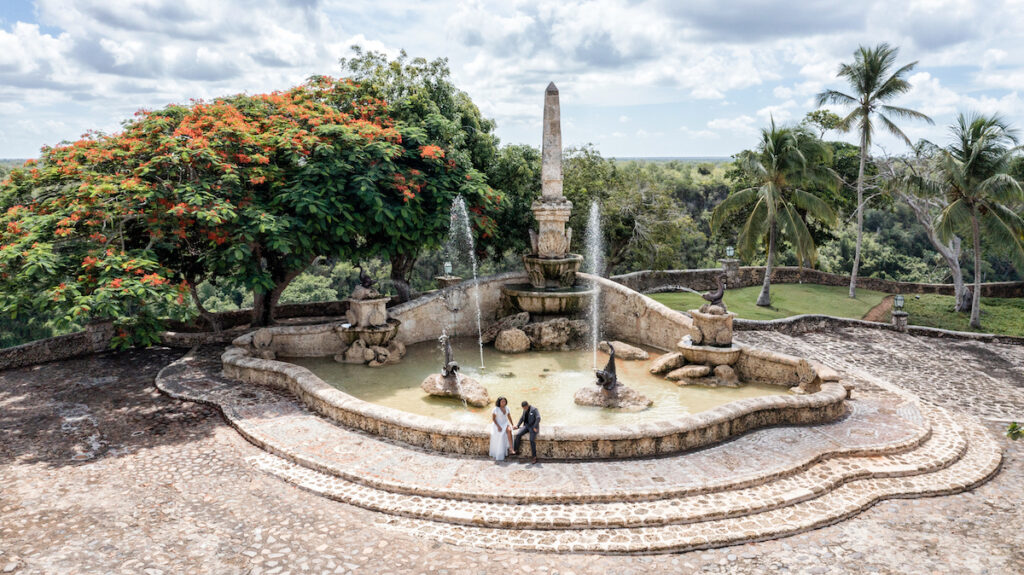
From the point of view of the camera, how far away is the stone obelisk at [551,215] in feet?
55.9

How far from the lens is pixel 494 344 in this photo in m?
16.0

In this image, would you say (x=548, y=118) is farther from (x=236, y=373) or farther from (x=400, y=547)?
(x=400, y=547)

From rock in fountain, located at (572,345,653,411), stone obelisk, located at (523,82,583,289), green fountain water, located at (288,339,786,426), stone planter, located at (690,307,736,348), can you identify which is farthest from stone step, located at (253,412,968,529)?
stone obelisk, located at (523,82,583,289)

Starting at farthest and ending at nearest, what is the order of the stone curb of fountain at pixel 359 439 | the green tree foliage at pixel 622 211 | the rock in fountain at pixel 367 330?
the green tree foliage at pixel 622 211 → the rock in fountain at pixel 367 330 → the stone curb of fountain at pixel 359 439

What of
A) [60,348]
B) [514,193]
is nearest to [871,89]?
[514,193]

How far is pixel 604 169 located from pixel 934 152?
1179cm

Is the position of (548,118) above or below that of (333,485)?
above

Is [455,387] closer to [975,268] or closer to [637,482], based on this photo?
[637,482]

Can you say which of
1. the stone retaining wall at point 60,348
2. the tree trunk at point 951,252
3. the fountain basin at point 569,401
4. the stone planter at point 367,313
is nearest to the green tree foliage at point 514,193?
the fountain basin at point 569,401

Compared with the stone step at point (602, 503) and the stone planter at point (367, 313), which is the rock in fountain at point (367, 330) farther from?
the stone step at point (602, 503)

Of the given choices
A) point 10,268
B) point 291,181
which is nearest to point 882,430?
point 291,181

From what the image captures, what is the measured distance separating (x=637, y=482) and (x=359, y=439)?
4.32 meters

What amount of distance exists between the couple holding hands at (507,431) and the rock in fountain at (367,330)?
5.90m

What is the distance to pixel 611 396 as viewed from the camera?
37.2 ft
